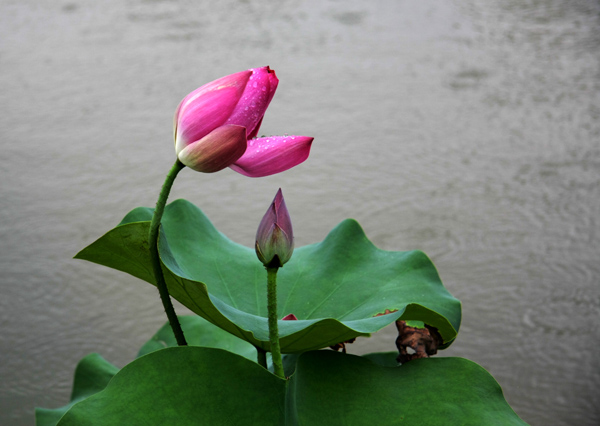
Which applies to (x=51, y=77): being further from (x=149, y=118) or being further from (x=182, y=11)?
(x=182, y=11)

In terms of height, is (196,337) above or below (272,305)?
below

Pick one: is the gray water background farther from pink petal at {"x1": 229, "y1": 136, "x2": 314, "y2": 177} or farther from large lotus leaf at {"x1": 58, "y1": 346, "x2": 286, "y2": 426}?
pink petal at {"x1": 229, "y1": 136, "x2": 314, "y2": 177}

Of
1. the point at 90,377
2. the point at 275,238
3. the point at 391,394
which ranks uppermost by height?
the point at 275,238

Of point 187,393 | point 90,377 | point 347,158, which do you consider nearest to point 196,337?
point 90,377

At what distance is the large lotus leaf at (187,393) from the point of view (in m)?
0.35

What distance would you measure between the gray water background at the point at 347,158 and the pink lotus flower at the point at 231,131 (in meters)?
0.93

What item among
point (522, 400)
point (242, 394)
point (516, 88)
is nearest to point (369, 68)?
point (516, 88)

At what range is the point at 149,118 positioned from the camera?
5.89 ft

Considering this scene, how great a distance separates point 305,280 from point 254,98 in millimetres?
281

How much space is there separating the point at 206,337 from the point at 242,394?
1.44 ft

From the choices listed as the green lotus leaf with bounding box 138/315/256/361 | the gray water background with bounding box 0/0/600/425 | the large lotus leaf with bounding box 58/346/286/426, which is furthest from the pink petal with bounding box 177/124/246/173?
the gray water background with bounding box 0/0/600/425

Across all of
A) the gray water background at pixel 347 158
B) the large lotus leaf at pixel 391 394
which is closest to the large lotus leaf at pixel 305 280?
Result: the large lotus leaf at pixel 391 394

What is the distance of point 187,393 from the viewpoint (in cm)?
35

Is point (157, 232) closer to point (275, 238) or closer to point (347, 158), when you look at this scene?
point (275, 238)
